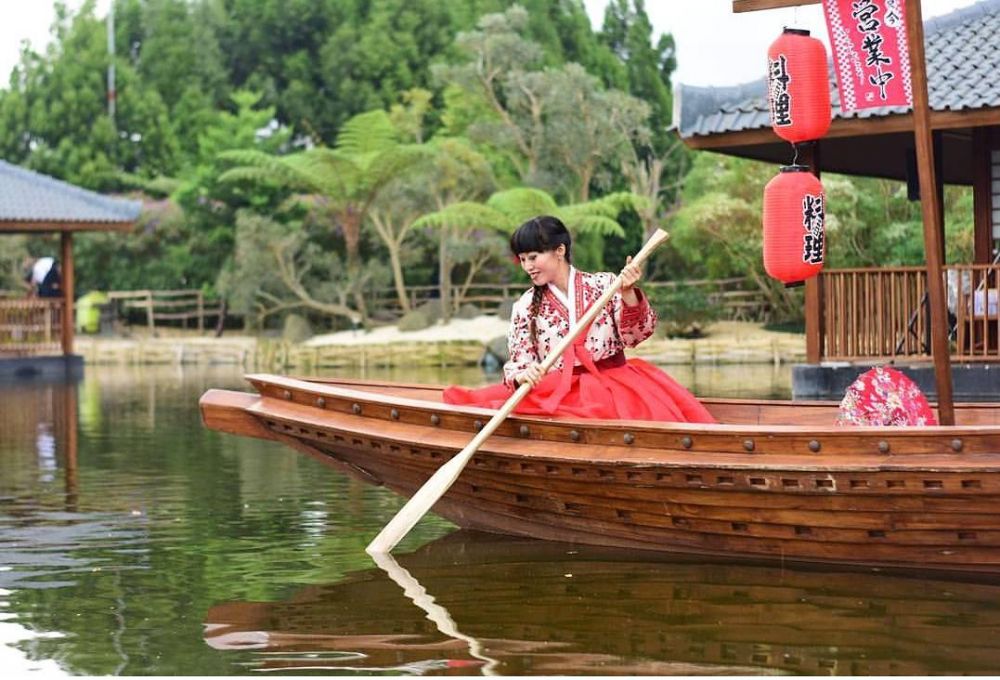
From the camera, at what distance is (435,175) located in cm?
3014

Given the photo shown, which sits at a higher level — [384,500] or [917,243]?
[917,243]

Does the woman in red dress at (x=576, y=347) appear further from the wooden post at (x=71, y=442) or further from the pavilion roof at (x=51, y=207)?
the pavilion roof at (x=51, y=207)

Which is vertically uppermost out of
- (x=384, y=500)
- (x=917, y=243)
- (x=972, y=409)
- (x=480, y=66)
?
(x=480, y=66)

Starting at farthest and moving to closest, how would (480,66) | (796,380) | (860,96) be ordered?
(480,66), (796,380), (860,96)

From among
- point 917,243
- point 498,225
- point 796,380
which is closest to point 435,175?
point 498,225

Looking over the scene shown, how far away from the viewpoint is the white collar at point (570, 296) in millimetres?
7219

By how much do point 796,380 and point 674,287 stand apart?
651 inches

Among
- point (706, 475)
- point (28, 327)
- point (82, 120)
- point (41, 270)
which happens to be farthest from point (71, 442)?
point (82, 120)

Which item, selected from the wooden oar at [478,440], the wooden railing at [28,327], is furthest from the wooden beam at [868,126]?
the wooden railing at [28,327]

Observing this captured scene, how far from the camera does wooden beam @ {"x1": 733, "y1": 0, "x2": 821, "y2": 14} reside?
7.60 metres

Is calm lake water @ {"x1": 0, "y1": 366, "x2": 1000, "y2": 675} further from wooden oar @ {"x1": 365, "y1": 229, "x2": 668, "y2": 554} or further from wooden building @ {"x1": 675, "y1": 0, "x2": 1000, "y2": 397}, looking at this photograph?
wooden building @ {"x1": 675, "y1": 0, "x2": 1000, "y2": 397}

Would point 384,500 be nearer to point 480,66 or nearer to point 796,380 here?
point 796,380

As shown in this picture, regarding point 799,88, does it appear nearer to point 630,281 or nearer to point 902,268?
point 630,281

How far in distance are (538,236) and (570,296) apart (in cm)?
32
